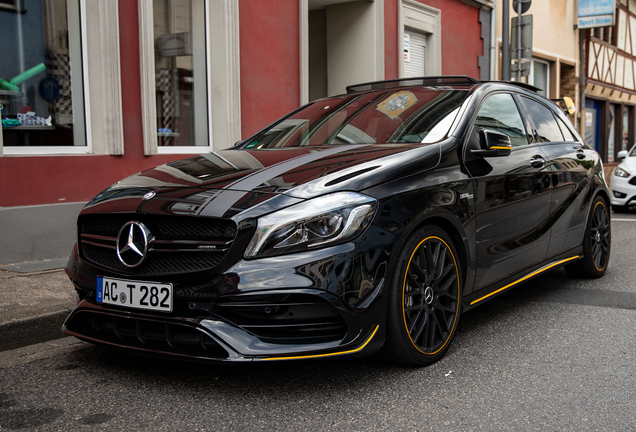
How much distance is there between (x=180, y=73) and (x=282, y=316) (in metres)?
6.36

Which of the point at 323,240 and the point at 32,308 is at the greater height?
the point at 323,240

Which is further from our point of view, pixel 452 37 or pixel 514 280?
pixel 452 37

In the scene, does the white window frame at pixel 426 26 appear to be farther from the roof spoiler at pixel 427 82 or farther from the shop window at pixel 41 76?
the roof spoiler at pixel 427 82

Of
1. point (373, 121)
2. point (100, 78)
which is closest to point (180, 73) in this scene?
point (100, 78)

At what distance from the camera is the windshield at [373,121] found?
12.2ft

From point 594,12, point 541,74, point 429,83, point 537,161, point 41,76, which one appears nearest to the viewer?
point 537,161

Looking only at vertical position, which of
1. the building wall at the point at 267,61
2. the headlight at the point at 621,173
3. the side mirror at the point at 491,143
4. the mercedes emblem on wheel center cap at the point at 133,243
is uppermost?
the building wall at the point at 267,61

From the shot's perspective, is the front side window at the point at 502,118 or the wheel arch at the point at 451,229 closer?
the wheel arch at the point at 451,229

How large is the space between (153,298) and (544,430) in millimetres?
1737

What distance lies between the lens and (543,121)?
485 cm

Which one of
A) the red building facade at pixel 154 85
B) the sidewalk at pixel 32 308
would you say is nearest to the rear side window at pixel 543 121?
the sidewalk at pixel 32 308

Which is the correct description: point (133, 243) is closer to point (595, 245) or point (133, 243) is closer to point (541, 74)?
point (595, 245)

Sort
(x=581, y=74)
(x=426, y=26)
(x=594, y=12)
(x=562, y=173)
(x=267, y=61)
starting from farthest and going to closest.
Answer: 1. (x=581, y=74)
2. (x=594, y=12)
3. (x=426, y=26)
4. (x=267, y=61)
5. (x=562, y=173)

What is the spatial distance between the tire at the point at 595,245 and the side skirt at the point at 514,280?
12cm
